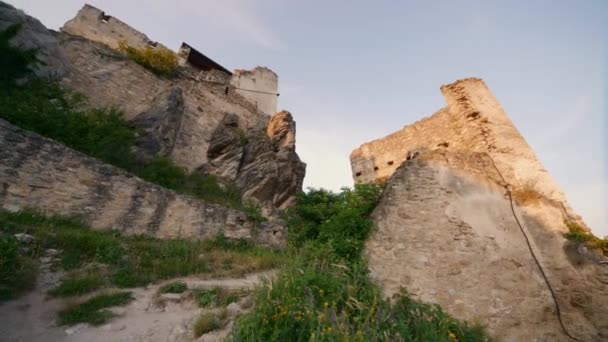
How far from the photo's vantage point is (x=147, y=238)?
600cm

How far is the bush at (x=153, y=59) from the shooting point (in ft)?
39.4

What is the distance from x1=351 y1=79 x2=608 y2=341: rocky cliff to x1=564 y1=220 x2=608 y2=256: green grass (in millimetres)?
102

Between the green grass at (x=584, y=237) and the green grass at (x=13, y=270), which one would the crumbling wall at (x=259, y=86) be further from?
the green grass at (x=584, y=237)

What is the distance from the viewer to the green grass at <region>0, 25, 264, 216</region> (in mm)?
6562

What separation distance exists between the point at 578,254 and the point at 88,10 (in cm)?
2248

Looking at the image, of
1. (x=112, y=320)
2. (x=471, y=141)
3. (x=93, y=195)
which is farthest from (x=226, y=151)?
(x=471, y=141)

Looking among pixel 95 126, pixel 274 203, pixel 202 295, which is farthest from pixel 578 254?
pixel 95 126

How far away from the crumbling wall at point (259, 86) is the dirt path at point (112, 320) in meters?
15.1

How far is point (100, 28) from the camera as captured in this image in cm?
1412

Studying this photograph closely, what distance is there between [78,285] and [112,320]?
1.14m

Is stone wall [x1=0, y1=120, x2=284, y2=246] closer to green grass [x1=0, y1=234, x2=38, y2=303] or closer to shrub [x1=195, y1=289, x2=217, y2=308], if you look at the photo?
green grass [x1=0, y1=234, x2=38, y2=303]

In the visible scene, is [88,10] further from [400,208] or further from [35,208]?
[400,208]

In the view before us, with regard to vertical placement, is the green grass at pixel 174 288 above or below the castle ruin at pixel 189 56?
below

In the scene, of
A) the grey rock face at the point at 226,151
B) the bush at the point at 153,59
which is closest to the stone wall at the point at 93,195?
the grey rock face at the point at 226,151
